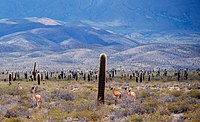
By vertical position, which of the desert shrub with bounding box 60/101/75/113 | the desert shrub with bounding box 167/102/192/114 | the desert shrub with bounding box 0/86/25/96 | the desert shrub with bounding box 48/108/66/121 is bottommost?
the desert shrub with bounding box 48/108/66/121

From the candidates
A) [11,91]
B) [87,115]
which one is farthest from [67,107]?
[11,91]

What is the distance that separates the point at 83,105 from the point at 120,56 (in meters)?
167

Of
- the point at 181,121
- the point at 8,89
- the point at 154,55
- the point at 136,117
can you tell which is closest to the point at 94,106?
the point at 136,117

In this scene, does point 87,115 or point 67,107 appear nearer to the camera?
point 87,115

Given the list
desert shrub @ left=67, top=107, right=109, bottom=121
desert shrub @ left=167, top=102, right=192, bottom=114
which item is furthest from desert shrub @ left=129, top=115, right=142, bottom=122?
desert shrub @ left=167, top=102, right=192, bottom=114

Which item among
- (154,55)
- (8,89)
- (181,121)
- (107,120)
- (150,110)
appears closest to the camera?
(181,121)

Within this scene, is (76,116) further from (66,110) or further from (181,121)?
(181,121)

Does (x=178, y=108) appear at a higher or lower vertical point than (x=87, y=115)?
higher

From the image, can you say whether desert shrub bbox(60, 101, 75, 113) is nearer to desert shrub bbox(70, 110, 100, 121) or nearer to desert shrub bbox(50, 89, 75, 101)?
desert shrub bbox(70, 110, 100, 121)

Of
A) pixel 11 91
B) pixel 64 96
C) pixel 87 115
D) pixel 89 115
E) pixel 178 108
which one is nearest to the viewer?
pixel 89 115

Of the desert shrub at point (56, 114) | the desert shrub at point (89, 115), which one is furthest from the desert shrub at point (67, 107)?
the desert shrub at point (89, 115)

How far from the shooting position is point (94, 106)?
18.2 m

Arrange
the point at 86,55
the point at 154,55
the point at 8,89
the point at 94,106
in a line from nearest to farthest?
the point at 94,106 → the point at 8,89 → the point at 154,55 → the point at 86,55

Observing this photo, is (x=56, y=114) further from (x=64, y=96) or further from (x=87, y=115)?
(x=64, y=96)
